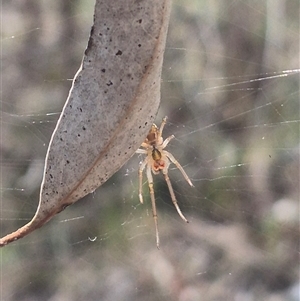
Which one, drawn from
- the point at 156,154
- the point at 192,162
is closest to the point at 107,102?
the point at 156,154

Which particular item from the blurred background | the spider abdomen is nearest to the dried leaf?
the spider abdomen

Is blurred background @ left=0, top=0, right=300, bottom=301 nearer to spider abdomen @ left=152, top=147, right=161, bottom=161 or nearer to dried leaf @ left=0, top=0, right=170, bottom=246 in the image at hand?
spider abdomen @ left=152, top=147, right=161, bottom=161

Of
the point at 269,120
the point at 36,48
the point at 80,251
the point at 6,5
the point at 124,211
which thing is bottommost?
the point at 80,251

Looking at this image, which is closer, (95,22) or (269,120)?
(95,22)

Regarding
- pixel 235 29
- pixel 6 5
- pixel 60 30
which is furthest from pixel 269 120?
pixel 6 5

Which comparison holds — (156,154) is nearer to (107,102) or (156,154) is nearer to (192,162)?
(192,162)

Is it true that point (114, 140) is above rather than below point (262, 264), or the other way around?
above

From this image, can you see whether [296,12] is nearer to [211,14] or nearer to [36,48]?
[211,14]
